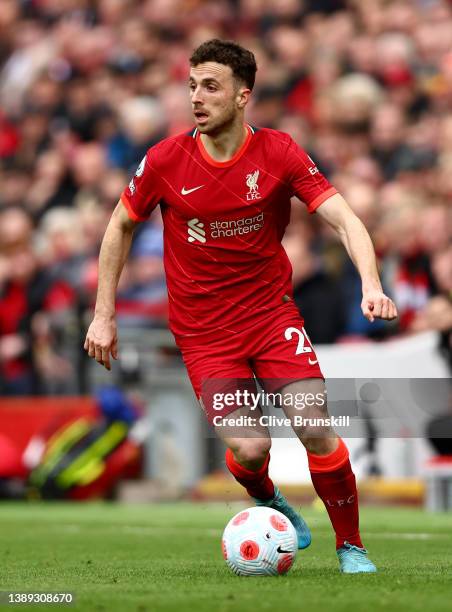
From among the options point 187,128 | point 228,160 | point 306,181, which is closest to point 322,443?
point 306,181

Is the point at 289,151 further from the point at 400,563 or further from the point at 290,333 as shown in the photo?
the point at 400,563

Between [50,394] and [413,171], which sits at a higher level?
[413,171]

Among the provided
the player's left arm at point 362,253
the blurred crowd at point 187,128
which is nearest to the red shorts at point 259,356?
the player's left arm at point 362,253

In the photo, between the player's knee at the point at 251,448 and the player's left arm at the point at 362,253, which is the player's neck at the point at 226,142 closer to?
the player's left arm at the point at 362,253

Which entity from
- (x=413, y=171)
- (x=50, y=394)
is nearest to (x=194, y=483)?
(x=50, y=394)

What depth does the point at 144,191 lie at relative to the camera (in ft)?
→ 23.0

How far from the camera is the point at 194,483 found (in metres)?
13.8

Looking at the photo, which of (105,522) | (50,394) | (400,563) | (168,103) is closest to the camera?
(400,563)

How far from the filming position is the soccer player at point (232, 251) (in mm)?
6770

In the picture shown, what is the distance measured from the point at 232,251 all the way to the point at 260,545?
54.3 inches

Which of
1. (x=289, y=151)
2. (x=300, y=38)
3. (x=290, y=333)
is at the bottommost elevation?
(x=290, y=333)

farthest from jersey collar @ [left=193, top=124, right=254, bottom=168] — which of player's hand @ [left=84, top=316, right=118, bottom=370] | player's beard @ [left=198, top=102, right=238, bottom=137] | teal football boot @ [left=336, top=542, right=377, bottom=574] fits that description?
teal football boot @ [left=336, top=542, right=377, bottom=574]

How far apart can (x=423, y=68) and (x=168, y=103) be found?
356 cm

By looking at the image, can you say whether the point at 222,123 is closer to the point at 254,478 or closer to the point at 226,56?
the point at 226,56
